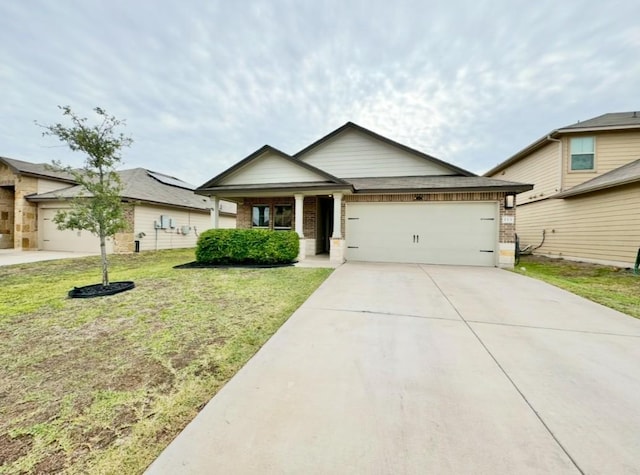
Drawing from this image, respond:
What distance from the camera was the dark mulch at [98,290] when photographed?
5004mm

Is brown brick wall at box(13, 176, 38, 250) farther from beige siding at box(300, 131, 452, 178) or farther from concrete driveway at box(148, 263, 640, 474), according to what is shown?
concrete driveway at box(148, 263, 640, 474)

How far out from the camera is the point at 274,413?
1.93 metres

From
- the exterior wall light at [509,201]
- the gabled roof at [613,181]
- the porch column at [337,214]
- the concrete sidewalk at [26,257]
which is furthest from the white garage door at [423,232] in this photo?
the concrete sidewalk at [26,257]

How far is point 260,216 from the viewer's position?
12.4m

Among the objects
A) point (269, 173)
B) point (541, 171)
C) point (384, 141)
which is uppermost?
point (384, 141)

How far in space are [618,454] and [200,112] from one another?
20412 millimetres

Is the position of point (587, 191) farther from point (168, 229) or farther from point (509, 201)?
point (168, 229)

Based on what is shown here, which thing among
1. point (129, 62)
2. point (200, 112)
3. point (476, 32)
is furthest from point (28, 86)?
point (476, 32)

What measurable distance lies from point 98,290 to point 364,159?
36.6 feet

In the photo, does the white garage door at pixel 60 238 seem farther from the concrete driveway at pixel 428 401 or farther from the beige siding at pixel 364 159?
the concrete driveway at pixel 428 401

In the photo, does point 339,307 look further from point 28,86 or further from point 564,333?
point 28,86

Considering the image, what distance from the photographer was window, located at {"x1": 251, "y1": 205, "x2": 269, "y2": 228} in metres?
12.3

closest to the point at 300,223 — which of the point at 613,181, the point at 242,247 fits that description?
the point at 242,247

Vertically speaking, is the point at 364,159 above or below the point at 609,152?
below
